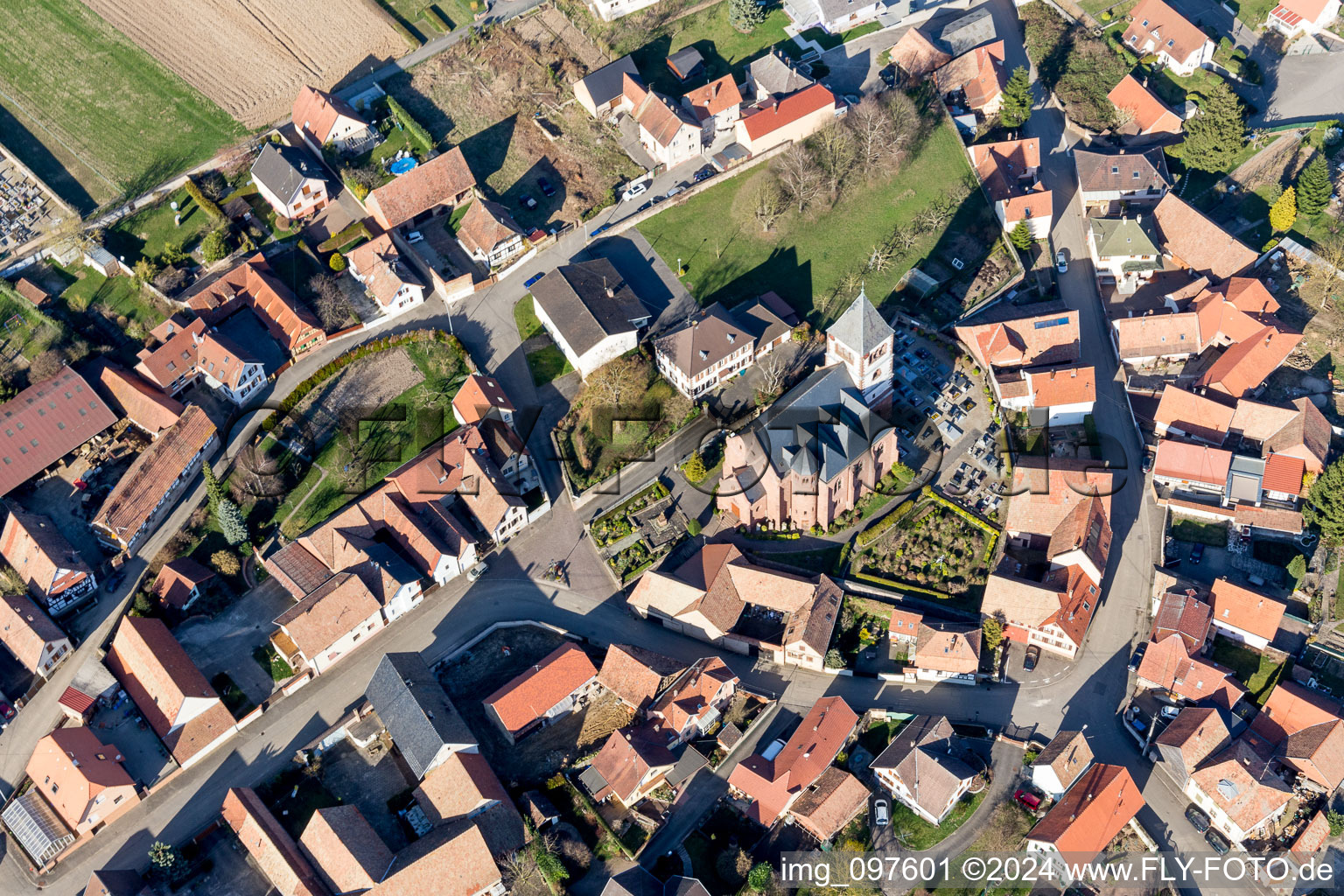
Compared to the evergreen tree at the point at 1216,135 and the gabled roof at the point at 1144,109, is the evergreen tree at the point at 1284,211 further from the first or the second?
the gabled roof at the point at 1144,109

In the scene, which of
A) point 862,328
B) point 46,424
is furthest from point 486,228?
point 46,424

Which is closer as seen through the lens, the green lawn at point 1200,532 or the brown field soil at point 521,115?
the green lawn at point 1200,532

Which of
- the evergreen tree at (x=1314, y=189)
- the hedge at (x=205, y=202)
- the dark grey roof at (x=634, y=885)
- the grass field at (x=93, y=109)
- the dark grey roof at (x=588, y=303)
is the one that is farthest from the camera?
the grass field at (x=93, y=109)

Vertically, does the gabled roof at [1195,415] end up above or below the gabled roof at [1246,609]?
above

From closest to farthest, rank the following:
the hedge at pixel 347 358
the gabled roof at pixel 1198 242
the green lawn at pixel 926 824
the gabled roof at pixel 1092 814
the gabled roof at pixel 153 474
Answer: the gabled roof at pixel 1092 814 → the green lawn at pixel 926 824 → the gabled roof at pixel 153 474 → the hedge at pixel 347 358 → the gabled roof at pixel 1198 242

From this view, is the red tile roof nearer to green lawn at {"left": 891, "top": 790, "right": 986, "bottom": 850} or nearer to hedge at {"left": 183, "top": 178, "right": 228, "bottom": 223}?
green lawn at {"left": 891, "top": 790, "right": 986, "bottom": 850}

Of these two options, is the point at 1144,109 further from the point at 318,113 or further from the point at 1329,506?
the point at 318,113

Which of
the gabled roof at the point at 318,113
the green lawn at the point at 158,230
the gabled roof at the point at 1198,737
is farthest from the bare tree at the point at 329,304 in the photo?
the gabled roof at the point at 1198,737
